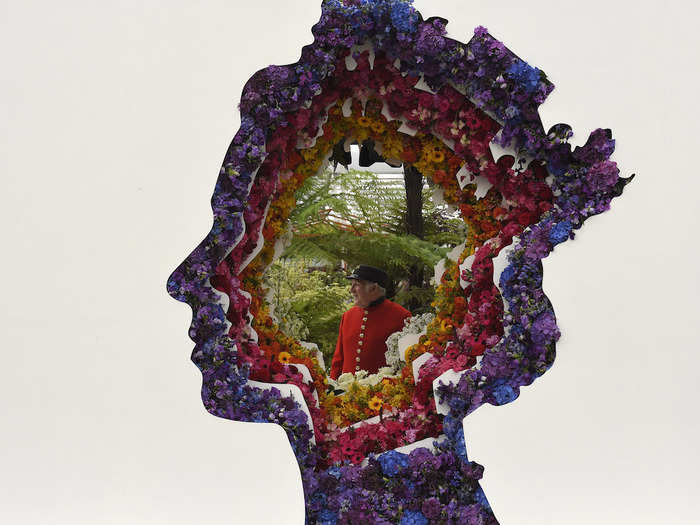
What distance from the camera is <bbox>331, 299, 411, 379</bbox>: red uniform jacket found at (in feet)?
14.1

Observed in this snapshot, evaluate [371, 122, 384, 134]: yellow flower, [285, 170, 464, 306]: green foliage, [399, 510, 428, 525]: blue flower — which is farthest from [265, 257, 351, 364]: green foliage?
[399, 510, 428, 525]: blue flower

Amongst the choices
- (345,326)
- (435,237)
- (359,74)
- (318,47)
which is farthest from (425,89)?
(435,237)

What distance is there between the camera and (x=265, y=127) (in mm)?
2887

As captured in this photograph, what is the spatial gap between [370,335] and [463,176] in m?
1.47

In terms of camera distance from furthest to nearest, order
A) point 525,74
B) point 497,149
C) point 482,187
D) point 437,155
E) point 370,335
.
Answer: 1. point 370,335
2. point 437,155
3. point 482,187
4. point 497,149
5. point 525,74

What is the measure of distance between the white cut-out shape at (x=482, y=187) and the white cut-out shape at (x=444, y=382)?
0.83 m

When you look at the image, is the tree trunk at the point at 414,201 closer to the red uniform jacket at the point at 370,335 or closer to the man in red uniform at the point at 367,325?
the man in red uniform at the point at 367,325

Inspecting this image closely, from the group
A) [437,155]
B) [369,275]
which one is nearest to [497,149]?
[437,155]

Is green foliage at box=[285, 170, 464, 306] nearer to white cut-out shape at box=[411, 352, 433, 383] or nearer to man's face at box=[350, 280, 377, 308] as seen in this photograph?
man's face at box=[350, 280, 377, 308]

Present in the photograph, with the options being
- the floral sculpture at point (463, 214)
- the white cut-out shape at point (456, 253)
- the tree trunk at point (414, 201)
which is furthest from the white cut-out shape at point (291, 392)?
the tree trunk at point (414, 201)

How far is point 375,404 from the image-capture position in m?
3.32

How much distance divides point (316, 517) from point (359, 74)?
201 cm

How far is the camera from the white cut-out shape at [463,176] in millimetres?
3184

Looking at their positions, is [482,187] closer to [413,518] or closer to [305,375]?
[305,375]
